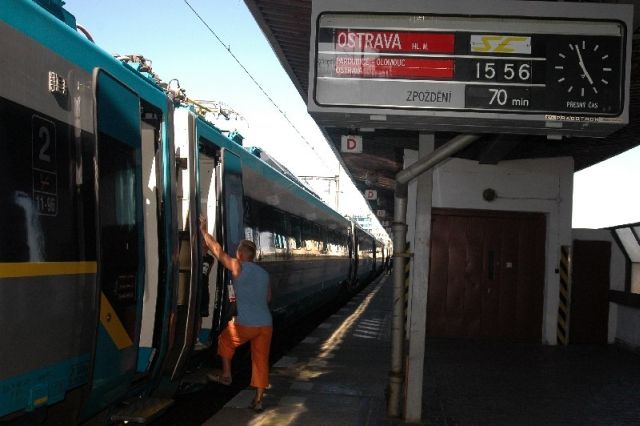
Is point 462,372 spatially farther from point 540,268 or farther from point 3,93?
point 3,93

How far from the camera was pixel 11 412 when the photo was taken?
136 inches

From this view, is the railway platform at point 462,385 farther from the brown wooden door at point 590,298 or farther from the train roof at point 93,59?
the train roof at point 93,59

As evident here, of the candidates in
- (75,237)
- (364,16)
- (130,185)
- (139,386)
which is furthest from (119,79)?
(139,386)

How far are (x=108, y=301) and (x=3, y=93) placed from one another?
1645 mm

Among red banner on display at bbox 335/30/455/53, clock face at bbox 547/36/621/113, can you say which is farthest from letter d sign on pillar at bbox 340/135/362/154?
clock face at bbox 547/36/621/113

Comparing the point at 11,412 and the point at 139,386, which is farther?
the point at 139,386

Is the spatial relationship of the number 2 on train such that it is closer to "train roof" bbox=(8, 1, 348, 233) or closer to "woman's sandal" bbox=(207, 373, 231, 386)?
"train roof" bbox=(8, 1, 348, 233)

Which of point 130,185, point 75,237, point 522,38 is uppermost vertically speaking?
point 522,38

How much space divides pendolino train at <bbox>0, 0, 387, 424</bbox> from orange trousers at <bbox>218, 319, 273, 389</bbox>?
0.36 m

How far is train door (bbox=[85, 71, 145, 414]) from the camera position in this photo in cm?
445

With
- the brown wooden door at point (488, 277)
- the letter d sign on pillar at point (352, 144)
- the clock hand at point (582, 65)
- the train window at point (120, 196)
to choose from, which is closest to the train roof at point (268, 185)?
the letter d sign on pillar at point (352, 144)

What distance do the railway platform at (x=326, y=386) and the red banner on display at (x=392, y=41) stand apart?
12.2 feet

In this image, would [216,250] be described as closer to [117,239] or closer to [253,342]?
[253,342]

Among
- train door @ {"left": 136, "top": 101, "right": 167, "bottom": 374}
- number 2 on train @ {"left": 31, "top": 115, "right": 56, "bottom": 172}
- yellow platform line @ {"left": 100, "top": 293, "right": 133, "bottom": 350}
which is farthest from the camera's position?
train door @ {"left": 136, "top": 101, "right": 167, "bottom": 374}
